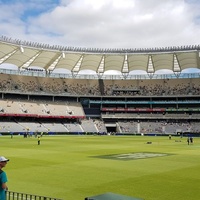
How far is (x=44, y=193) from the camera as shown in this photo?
15.2m

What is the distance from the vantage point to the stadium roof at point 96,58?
8975 cm

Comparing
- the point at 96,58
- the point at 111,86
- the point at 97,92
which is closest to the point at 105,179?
the point at 96,58

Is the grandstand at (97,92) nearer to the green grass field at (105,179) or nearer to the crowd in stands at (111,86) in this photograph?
the crowd in stands at (111,86)

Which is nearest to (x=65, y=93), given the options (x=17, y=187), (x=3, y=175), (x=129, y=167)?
(x=129, y=167)

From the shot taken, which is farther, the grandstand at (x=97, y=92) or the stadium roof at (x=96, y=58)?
the grandstand at (x=97, y=92)

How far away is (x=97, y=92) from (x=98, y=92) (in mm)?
380

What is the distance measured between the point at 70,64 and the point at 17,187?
89.7 metres

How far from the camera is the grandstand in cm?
9450

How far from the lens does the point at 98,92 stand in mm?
116500

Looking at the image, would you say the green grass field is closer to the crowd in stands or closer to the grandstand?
the grandstand

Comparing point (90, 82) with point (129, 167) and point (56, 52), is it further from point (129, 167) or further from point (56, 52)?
point (129, 167)

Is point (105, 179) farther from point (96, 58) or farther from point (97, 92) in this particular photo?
point (97, 92)


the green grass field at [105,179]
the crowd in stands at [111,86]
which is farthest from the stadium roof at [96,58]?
the green grass field at [105,179]

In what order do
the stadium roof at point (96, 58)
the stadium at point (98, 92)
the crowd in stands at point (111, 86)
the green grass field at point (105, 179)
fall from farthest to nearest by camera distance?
the crowd in stands at point (111, 86), the stadium at point (98, 92), the stadium roof at point (96, 58), the green grass field at point (105, 179)
